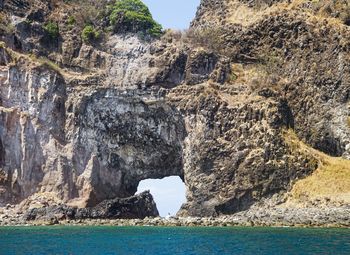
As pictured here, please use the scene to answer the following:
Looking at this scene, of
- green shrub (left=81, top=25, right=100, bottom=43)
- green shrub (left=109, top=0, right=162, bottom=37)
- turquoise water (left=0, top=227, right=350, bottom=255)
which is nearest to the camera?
turquoise water (left=0, top=227, right=350, bottom=255)

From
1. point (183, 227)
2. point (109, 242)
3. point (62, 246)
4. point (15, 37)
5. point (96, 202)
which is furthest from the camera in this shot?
point (15, 37)

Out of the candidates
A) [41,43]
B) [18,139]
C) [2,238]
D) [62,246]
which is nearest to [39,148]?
[18,139]

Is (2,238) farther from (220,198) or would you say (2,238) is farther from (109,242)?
(220,198)

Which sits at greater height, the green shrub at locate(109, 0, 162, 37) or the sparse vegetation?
the green shrub at locate(109, 0, 162, 37)

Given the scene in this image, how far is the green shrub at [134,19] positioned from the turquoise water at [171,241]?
37.2 meters

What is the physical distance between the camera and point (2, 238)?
169ft

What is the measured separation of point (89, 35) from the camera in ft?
294

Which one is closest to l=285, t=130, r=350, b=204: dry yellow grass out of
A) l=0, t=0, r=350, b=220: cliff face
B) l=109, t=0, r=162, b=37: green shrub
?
l=0, t=0, r=350, b=220: cliff face

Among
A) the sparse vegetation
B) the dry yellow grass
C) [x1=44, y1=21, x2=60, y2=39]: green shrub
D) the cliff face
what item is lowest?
the dry yellow grass

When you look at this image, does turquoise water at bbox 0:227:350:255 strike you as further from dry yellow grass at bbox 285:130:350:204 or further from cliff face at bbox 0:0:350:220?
cliff face at bbox 0:0:350:220

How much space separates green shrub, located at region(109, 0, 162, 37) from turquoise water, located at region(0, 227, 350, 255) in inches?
1465

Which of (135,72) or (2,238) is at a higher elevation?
(135,72)

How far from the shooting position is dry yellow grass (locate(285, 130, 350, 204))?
7012 cm

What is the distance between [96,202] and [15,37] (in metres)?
26.5
